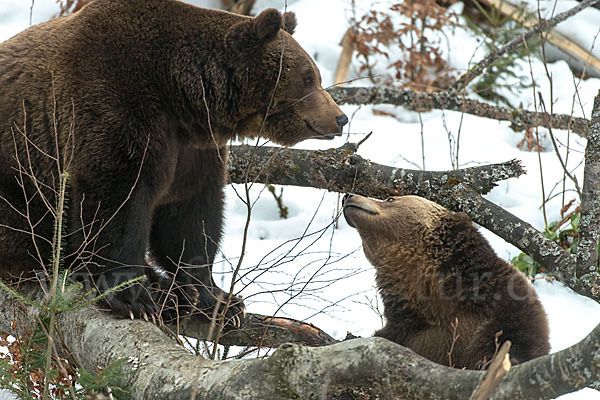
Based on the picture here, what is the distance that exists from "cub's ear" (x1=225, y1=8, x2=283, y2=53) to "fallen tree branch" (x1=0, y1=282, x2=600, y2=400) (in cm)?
161

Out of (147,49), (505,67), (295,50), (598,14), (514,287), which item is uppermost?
(598,14)

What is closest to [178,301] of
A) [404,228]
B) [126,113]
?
[126,113]

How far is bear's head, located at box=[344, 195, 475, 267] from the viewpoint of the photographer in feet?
13.3

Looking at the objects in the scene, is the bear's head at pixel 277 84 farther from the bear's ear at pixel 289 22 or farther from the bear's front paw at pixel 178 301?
the bear's front paw at pixel 178 301

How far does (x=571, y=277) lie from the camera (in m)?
4.27

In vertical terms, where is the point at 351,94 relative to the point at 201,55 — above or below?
above

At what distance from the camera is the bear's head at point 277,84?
400cm

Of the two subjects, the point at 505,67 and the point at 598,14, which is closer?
the point at 505,67

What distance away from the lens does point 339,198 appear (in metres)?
6.41

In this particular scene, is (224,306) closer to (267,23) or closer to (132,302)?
(132,302)

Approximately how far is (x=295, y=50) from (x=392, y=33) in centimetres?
567

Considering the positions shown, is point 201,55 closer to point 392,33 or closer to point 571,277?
point 571,277

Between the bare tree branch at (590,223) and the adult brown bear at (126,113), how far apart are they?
143cm

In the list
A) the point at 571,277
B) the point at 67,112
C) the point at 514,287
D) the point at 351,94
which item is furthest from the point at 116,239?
the point at 351,94
